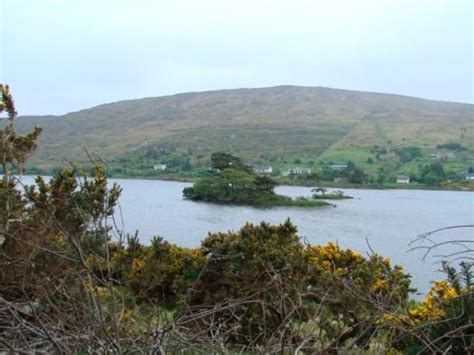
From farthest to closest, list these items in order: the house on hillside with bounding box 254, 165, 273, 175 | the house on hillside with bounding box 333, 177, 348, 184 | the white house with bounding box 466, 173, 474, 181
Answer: the house on hillside with bounding box 254, 165, 273, 175
the house on hillside with bounding box 333, 177, 348, 184
the white house with bounding box 466, 173, 474, 181

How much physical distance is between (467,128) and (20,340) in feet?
431

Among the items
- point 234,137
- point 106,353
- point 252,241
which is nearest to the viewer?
point 106,353

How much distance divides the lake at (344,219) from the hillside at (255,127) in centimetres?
3112

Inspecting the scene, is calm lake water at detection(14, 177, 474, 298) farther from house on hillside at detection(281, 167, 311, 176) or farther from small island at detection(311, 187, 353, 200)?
house on hillside at detection(281, 167, 311, 176)

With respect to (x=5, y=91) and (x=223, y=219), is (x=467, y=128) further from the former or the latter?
(x=5, y=91)

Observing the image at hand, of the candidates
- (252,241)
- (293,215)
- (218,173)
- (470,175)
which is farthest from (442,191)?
(252,241)

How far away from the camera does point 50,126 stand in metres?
131

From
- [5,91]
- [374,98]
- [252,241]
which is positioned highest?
[374,98]

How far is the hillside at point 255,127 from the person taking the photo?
104119mm

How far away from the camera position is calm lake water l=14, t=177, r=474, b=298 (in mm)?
25734

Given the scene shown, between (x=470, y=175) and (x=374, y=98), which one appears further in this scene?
(x=374, y=98)

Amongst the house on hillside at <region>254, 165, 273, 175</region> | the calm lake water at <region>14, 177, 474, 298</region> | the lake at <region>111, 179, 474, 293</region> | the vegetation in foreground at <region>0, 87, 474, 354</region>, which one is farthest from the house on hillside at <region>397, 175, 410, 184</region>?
the vegetation in foreground at <region>0, 87, 474, 354</region>

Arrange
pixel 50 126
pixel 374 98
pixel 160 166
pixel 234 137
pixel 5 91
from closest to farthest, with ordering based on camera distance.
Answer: pixel 5 91 → pixel 160 166 → pixel 234 137 → pixel 50 126 → pixel 374 98

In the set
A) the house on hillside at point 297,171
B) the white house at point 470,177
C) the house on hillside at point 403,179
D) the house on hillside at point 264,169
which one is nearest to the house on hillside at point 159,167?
the house on hillside at point 264,169
